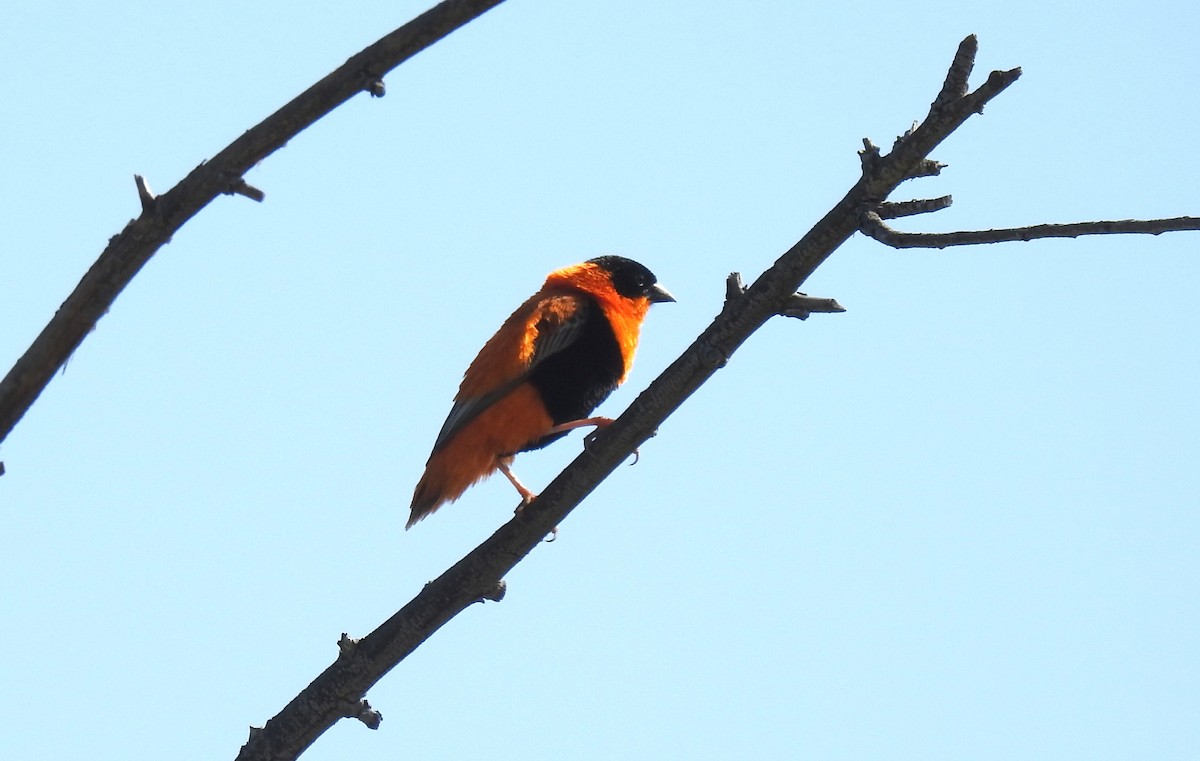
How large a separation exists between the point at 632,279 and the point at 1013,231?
197 inches

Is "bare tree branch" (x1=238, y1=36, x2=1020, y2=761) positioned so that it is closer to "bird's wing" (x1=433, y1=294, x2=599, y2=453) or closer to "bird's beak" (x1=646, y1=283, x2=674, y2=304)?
"bird's wing" (x1=433, y1=294, x2=599, y2=453)

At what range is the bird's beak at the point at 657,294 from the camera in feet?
28.5

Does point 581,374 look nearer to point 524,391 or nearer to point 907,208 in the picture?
point 524,391

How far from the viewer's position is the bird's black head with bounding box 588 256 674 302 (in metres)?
8.57

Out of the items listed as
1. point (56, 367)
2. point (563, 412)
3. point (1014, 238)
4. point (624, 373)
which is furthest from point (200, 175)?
point (624, 373)

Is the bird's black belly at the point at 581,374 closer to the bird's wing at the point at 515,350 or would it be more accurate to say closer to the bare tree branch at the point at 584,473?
the bird's wing at the point at 515,350

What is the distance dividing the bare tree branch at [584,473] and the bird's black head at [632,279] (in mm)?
3999

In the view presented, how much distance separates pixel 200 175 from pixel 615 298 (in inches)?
204

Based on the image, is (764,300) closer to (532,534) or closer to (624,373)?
(532,534)

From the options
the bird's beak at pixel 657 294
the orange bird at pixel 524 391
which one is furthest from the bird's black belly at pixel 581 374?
the bird's beak at pixel 657 294

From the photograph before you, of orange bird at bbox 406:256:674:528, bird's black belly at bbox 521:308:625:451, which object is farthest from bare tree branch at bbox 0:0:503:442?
bird's black belly at bbox 521:308:625:451

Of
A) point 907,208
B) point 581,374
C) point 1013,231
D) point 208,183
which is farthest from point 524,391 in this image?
point 208,183

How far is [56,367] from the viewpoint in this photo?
3125 mm

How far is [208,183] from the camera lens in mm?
3152
